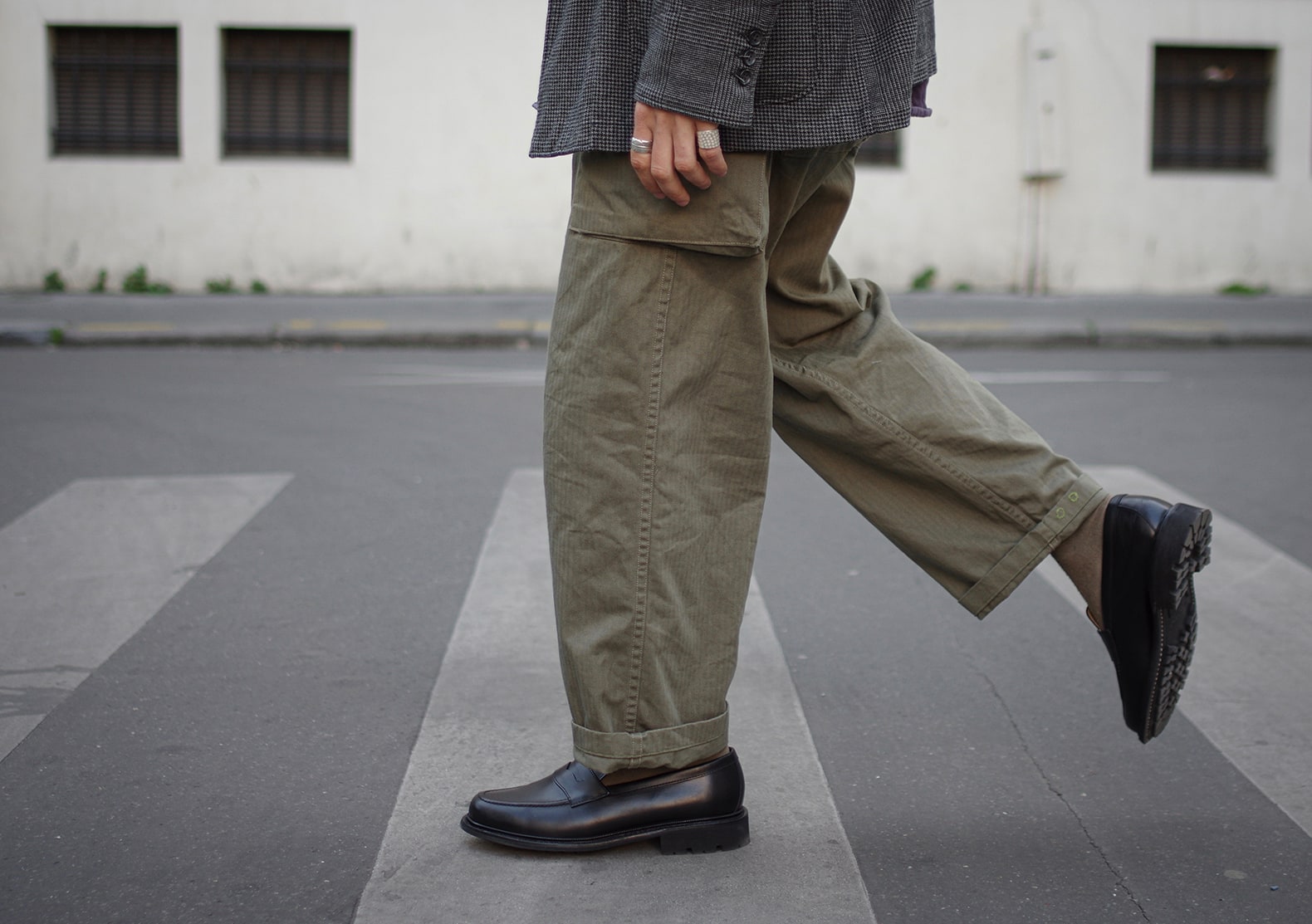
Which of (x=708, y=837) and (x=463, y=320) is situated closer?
(x=708, y=837)

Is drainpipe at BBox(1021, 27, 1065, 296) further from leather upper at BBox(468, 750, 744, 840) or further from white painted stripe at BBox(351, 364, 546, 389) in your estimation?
leather upper at BBox(468, 750, 744, 840)

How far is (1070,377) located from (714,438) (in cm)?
643

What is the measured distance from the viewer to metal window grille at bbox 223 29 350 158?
43.6 feet

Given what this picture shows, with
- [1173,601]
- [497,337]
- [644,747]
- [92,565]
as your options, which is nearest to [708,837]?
[644,747]

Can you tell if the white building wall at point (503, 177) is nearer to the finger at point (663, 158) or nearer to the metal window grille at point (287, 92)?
the metal window grille at point (287, 92)

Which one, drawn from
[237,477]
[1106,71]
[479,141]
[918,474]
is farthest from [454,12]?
[918,474]

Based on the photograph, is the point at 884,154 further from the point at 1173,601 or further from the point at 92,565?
the point at 1173,601

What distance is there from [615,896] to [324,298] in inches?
441

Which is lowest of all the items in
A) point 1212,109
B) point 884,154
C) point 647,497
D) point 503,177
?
point 647,497

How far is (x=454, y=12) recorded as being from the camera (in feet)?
43.1

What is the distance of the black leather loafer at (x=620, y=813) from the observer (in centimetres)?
203

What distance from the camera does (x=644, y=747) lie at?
6.52ft

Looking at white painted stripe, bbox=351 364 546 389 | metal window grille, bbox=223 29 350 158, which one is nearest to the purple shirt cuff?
white painted stripe, bbox=351 364 546 389

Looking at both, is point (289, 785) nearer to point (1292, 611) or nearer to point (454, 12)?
point (1292, 611)
